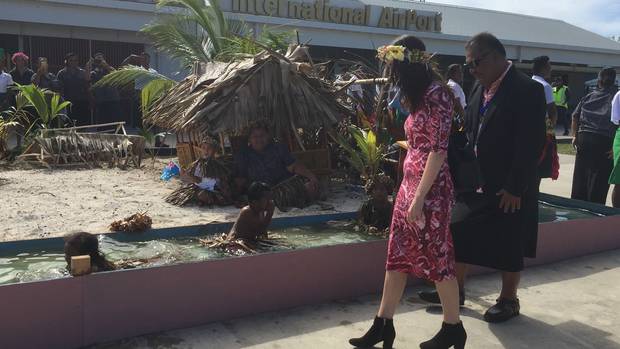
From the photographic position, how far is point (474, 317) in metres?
3.90

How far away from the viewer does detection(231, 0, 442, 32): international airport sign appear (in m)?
→ 17.2

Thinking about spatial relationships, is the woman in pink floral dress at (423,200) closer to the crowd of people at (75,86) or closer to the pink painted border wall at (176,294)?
the pink painted border wall at (176,294)

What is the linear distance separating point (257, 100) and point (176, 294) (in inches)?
125

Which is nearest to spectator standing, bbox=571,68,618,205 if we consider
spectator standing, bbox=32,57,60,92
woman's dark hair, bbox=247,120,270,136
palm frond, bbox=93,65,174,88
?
woman's dark hair, bbox=247,120,270,136

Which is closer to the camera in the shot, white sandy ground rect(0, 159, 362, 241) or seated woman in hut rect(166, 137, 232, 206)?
white sandy ground rect(0, 159, 362, 241)

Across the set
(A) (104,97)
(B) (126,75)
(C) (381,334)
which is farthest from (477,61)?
→ (A) (104,97)

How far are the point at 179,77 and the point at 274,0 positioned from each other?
169 inches

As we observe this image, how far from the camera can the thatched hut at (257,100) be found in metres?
6.01

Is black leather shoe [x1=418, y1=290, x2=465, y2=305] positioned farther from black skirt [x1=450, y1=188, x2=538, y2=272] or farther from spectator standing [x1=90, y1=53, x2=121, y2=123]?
spectator standing [x1=90, y1=53, x2=121, y2=123]

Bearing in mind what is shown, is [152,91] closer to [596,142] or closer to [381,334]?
[596,142]

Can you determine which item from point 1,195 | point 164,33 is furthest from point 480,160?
point 164,33

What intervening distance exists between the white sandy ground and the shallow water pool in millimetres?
609

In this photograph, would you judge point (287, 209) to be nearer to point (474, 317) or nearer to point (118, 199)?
point (118, 199)

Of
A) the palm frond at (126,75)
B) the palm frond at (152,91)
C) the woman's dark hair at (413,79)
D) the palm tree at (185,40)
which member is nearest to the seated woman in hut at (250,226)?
the woman's dark hair at (413,79)
